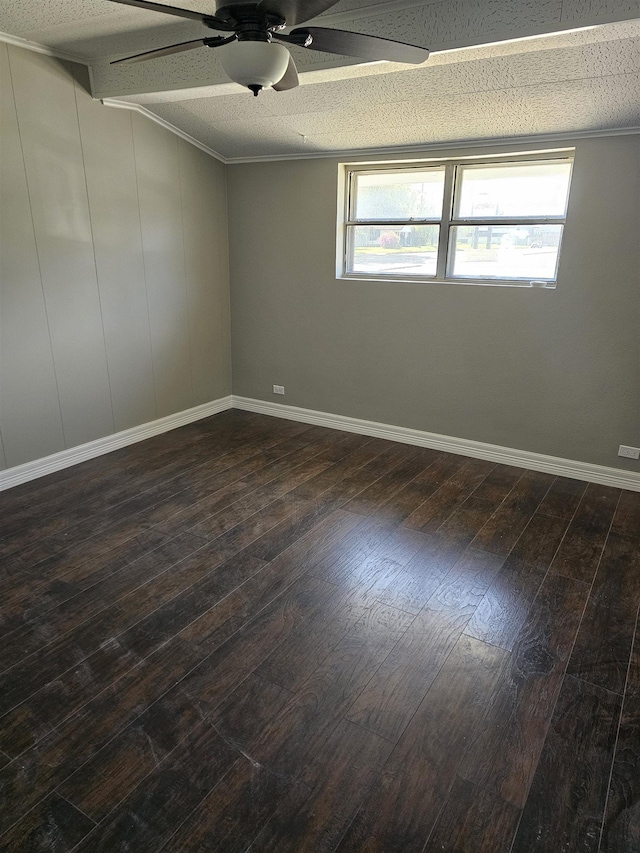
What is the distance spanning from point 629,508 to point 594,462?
1.51ft

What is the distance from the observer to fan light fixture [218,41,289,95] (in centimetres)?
163

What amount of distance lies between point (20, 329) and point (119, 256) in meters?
0.98

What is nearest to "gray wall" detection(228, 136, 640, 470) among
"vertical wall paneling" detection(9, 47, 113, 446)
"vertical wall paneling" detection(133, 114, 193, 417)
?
"vertical wall paneling" detection(133, 114, 193, 417)

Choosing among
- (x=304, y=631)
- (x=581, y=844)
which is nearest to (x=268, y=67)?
(x=304, y=631)

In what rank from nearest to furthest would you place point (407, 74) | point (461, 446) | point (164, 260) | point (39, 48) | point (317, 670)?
1. point (317, 670)
2. point (407, 74)
3. point (39, 48)
4. point (461, 446)
5. point (164, 260)

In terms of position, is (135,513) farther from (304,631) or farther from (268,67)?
(268,67)

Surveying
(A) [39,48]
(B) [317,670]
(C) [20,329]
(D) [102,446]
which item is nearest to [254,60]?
(B) [317,670]

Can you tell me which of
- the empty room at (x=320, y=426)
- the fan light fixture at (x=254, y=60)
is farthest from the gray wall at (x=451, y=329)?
the fan light fixture at (x=254, y=60)

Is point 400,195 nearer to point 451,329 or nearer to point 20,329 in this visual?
point 451,329

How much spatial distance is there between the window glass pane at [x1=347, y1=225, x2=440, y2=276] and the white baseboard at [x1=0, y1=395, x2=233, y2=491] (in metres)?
1.98

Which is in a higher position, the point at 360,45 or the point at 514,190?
the point at 360,45

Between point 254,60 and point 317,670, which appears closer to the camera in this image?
point 254,60

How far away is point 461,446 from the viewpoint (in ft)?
13.9

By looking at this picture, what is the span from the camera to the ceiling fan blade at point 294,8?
149cm
